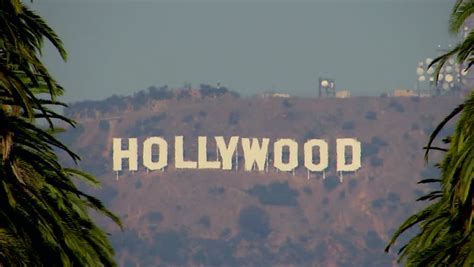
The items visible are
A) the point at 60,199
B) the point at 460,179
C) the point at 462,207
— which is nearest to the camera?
the point at 460,179

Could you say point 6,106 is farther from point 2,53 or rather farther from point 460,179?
point 460,179

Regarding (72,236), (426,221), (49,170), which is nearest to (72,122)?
(49,170)

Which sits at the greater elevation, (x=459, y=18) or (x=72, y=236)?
(x=459, y=18)
